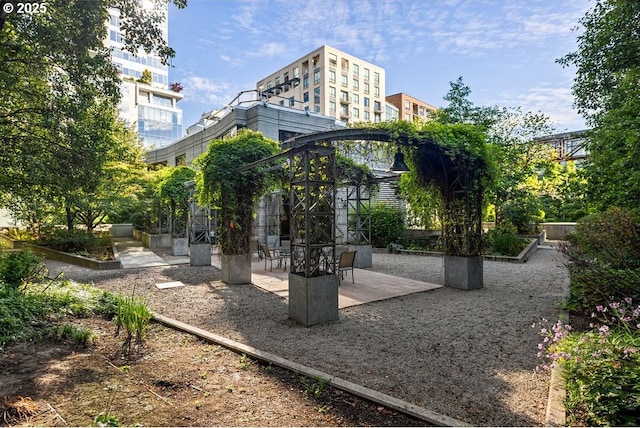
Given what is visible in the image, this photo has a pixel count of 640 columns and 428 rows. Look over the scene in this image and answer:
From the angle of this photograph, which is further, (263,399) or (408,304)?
(408,304)

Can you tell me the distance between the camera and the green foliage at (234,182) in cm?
829

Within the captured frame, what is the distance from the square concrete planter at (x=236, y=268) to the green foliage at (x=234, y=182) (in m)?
0.16

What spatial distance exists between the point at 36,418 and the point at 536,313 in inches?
261

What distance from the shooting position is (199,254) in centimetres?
1159

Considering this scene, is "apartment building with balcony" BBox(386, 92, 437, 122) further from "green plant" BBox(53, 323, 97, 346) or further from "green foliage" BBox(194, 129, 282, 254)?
"green plant" BBox(53, 323, 97, 346)

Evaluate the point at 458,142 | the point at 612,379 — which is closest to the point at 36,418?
the point at 612,379

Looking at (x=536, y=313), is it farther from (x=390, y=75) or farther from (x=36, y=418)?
(x=390, y=75)

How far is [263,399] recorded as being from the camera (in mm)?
3004

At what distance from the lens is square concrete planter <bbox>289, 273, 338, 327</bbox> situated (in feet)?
17.5

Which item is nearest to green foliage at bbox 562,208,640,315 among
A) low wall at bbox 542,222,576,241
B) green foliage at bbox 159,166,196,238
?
green foliage at bbox 159,166,196,238

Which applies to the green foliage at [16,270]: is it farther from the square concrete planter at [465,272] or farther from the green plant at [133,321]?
the square concrete planter at [465,272]

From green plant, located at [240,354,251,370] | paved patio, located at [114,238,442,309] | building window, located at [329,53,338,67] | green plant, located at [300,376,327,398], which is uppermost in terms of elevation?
building window, located at [329,53,338,67]

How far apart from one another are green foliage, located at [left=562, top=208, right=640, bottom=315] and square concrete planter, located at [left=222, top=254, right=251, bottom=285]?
6.70 metres

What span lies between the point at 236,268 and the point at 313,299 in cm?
381
